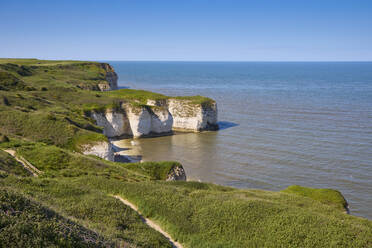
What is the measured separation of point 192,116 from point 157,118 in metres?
7.53

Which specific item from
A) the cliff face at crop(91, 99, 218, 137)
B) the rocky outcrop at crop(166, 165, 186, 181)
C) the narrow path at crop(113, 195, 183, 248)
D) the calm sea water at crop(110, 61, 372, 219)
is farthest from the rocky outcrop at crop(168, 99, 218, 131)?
the narrow path at crop(113, 195, 183, 248)

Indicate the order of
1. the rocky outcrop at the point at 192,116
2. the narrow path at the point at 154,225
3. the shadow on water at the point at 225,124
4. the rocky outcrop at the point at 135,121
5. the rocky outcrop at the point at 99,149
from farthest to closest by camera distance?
the shadow on water at the point at 225,124 < the rocky outcrop at the point at 192,116 < the rocky outcrop at the point at 135,121 < the rocky outcrop at the point at 99,149 < the narrow path at the point at 154,225

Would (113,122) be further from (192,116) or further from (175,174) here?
(175,174)

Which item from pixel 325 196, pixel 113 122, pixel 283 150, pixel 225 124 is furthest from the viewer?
pixel 225 124

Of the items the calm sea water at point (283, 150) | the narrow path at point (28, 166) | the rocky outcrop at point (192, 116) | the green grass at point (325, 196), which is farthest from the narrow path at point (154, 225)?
the rocky outcrop at point (192, 116)

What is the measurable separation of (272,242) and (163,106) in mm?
50647

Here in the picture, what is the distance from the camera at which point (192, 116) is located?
6147 cm

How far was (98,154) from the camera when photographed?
1367 inches

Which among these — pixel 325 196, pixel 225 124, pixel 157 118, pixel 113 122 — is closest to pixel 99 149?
pixel 113 122

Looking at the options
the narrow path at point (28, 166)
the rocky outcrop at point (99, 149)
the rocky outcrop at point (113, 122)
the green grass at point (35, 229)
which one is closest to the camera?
the green grass at point (35, 229)

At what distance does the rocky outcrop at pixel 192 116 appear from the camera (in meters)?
60.9

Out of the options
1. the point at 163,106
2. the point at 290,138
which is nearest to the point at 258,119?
the point at 290,138

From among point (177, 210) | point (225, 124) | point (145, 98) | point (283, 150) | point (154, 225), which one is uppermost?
point (145, 98)

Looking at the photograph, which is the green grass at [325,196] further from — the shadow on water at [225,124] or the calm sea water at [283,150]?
the shadow on water at [225,124]
